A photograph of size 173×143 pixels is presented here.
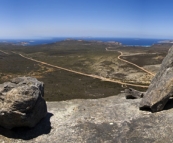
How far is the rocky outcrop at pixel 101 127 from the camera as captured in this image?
23.4 meters

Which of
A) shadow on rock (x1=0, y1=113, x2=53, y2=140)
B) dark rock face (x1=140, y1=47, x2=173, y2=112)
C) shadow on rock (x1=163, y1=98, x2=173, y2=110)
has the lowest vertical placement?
shadow on rock (x1=0, y1=113, x2=53, y2=140)

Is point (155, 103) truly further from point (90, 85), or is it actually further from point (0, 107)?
point (90, 85)

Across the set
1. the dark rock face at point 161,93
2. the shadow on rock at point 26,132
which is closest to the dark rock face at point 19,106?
the shadow on rock at point 26,132

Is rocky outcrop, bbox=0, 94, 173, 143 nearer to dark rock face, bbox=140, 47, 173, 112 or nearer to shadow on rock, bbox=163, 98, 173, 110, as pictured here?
shadow on rock, bbox=163, 98, 173, 110

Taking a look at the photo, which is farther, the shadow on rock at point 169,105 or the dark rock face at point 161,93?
the shadow on rock at point 169,105

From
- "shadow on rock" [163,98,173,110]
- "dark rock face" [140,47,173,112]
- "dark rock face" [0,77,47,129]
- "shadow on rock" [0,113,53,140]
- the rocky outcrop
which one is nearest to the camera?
"dark rock face" [0,77,47,129]

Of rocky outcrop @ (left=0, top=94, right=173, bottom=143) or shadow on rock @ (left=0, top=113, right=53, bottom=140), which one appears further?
shadow on rock @ (left=0, top=113, right=53, bottom=140)

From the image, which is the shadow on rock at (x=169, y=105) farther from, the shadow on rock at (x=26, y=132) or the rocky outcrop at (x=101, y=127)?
the shadow on rock at (x=26, y=132)

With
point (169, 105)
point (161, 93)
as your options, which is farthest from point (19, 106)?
point (169, 105)

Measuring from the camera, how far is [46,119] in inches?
1108

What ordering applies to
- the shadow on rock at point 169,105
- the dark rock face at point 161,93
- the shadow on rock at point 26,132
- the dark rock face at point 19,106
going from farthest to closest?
the shadow on rock at point 169,105 → the dark rock face at point 161,93 → the shadow on rock at point 26,132 → the dark rock face at point 19,106

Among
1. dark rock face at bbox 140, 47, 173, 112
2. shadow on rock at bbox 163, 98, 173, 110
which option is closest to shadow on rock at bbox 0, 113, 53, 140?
dark rock face at bbox 140, 47, 173, 112

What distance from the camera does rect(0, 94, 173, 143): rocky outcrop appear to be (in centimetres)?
2341

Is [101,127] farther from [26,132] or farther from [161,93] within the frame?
[161,93]
